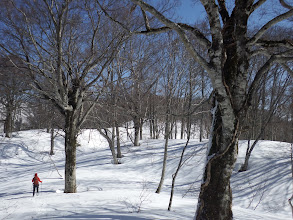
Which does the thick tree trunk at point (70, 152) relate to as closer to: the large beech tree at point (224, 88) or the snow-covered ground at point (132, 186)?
the snow-covered ground at point (132, 186)

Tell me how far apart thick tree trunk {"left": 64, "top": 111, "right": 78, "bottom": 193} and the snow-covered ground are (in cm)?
45

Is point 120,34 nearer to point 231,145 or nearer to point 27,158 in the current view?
point 231,145

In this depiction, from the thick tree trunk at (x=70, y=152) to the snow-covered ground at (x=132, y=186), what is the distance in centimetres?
45

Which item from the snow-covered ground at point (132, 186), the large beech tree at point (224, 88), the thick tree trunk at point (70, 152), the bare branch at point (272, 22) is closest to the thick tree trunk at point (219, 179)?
the large beech tree at point (224, 88)

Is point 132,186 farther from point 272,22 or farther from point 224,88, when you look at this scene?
point 272,22

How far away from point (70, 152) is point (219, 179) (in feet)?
19.4

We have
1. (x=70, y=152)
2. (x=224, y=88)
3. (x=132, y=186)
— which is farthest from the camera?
(x=132, y=186)

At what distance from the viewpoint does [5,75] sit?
6.91m

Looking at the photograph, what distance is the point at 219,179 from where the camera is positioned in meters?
2.89

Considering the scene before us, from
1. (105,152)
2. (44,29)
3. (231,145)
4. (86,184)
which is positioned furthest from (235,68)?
(105,152)

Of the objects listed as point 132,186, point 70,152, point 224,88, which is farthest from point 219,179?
point 132,186

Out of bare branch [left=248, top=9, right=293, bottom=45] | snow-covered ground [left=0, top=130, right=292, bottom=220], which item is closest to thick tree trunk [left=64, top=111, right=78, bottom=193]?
snow-covered ground [left=0, top=130, right=292, bottom=220]

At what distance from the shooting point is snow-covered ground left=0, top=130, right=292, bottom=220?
504 cm

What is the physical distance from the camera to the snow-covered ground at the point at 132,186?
198 inches
